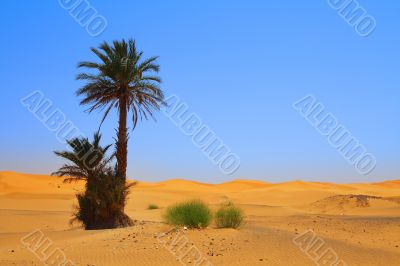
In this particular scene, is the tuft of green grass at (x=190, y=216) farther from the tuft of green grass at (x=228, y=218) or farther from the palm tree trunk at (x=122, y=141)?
the palm tree trunk at (x=122, y=141)

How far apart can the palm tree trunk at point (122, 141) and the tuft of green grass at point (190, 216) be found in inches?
251

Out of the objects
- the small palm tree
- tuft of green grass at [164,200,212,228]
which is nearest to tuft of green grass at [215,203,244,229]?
tuft of green grass at [164,200,212,228]

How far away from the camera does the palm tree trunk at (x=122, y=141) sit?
68.8ft

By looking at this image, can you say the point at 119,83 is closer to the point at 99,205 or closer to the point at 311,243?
the point at 99,205

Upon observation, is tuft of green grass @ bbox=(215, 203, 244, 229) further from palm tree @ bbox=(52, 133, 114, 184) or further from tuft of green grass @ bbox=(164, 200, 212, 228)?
palm tree @ bbox=(52, 133, 114, 184)

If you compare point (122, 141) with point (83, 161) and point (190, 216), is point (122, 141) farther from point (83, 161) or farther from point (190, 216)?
point (190, 216)

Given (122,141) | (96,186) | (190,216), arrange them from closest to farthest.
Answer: (190,216) < (96,186) < (122,141)

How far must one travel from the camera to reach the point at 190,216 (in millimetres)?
14234

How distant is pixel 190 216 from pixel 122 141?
8.11m

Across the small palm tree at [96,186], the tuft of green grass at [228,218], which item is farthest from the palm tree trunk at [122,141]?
the tuft of green grass at [228,218]

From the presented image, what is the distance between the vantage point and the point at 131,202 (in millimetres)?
49281

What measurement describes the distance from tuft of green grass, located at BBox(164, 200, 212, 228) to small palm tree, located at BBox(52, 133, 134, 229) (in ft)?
16.2

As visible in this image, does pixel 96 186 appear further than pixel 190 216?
Yes

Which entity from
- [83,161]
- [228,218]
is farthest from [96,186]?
[228,218]
